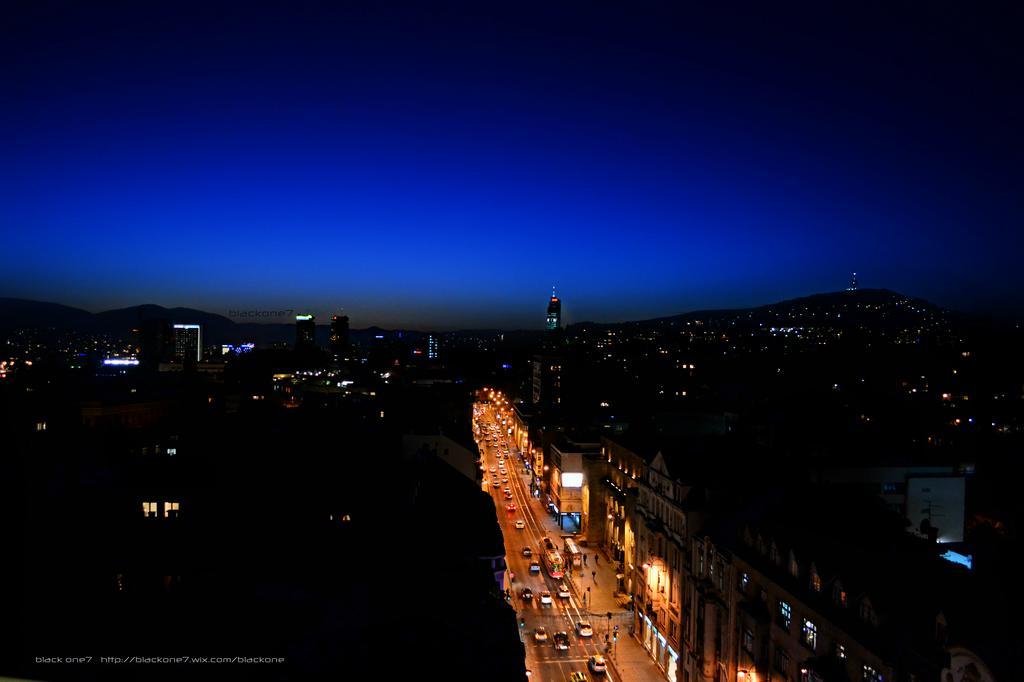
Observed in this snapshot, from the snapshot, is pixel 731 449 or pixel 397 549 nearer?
pixel 397 549

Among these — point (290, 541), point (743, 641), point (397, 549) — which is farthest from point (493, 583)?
point (743, 641)

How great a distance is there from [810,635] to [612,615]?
13.8m

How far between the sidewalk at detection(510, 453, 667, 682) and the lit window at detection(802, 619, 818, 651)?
351 inches

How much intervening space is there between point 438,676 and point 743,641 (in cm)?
1342

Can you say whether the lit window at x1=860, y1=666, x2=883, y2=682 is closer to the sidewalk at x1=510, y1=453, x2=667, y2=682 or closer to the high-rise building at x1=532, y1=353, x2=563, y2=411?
the sidewalk at x1=510, y1=453, x2=667, y2=682

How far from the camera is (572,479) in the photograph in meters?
43.2

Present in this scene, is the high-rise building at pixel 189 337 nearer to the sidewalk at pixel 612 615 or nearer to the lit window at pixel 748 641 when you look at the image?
the sidewalk at pixel 612 615

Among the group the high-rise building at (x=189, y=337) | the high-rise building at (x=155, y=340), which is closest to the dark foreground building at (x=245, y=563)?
the high-rise building at (x=155, y=340)

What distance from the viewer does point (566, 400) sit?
92938 millimetres

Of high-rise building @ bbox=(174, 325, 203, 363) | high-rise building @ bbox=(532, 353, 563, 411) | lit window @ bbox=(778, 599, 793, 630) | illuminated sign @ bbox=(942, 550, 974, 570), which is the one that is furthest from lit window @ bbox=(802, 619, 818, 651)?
high-rise building @ bbox=(174, 325, 203, 363)

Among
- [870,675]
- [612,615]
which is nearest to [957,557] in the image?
[870,675]

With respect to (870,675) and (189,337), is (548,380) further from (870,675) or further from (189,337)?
(189,337)

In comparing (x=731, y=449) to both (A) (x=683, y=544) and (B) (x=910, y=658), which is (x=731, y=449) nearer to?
(A) (x=683, y=544)

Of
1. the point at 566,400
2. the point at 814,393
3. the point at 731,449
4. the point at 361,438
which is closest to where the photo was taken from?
the point at 731,449
